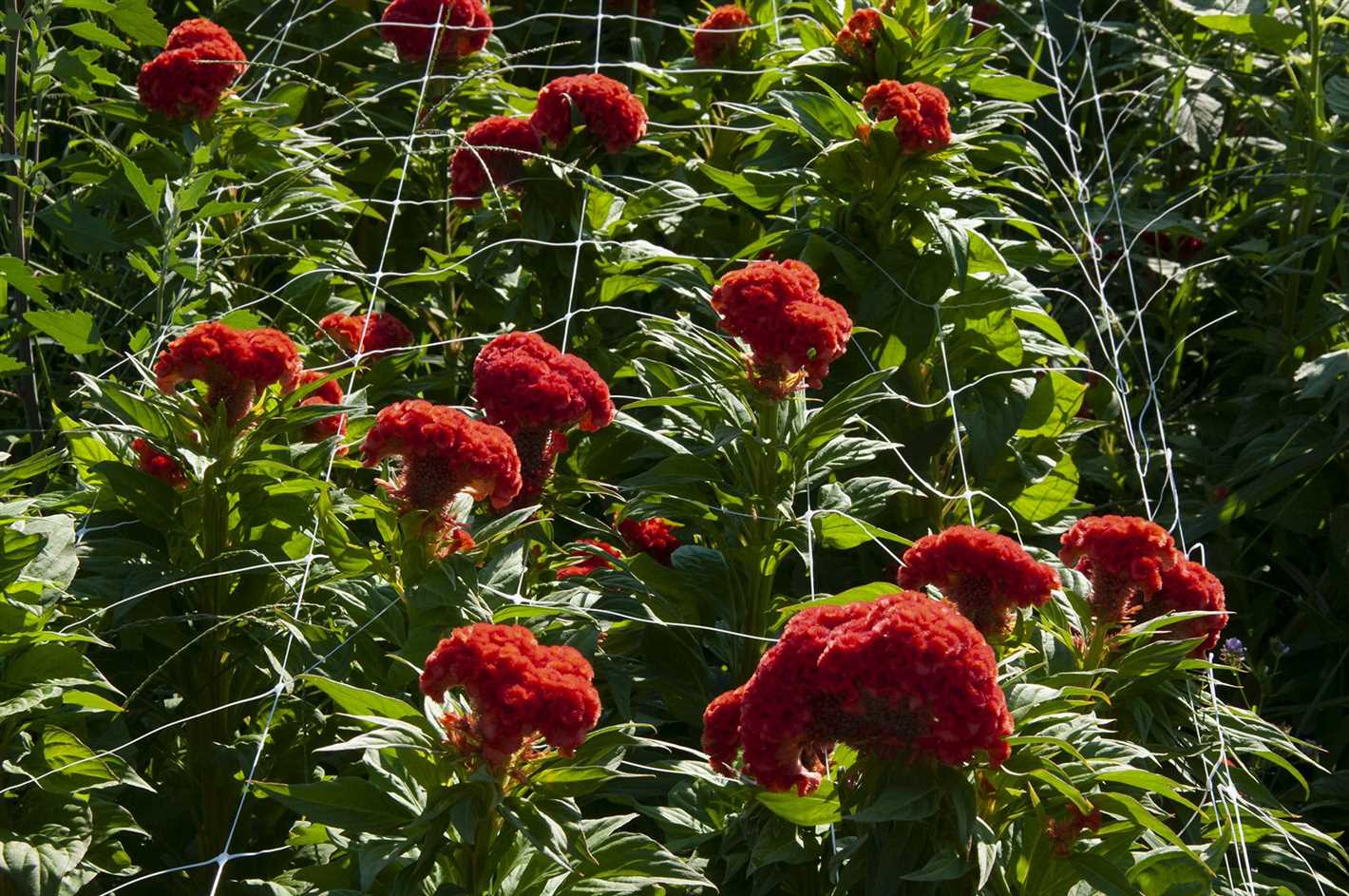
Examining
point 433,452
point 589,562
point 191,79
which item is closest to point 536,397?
point 433,452

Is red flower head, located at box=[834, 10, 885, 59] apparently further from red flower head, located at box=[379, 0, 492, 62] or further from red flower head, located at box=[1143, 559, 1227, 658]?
red flower head, located at box=[1143, 559, 1227, 658]

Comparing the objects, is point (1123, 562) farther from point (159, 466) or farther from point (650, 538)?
point (159, 466)

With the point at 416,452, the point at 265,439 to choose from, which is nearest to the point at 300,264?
the point at 265,439

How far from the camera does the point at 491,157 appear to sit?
279 cm

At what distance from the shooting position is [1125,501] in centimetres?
304

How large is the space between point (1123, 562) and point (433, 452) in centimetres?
83

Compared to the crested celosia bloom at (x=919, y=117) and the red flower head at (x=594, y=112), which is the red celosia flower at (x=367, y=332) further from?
the crested celosia bloom at (x=919, y=117)

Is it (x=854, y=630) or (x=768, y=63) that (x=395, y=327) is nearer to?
(x=768, y=63)

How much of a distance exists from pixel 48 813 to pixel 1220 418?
2.51m

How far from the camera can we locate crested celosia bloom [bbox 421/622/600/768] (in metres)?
1.47

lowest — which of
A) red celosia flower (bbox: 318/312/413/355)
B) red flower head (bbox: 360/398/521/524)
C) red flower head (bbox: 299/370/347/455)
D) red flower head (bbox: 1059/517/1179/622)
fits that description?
red celosia flower (bbox: 318/312/413/355)

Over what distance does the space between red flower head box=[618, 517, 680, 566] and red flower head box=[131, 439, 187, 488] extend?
618 millimetres

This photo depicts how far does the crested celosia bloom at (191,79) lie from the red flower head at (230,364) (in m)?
0.98

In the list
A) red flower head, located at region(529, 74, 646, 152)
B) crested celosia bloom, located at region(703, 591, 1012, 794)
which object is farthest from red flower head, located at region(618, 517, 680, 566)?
red flower head, located at region(529, 74, 646, 152)
